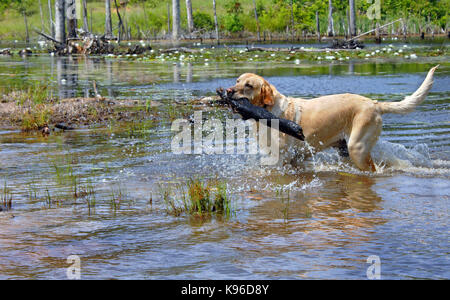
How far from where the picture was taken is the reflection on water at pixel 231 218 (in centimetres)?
500

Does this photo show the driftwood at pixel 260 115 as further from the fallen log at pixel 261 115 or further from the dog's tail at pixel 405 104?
the dog's tail at pixel 405 104

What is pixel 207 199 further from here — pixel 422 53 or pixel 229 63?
pixel 422 53

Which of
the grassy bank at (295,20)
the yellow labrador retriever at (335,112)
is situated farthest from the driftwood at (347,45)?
the yellow labrador retriever at (335,112)

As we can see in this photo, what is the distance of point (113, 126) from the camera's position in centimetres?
1267

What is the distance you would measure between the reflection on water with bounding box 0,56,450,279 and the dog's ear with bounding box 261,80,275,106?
1089mm

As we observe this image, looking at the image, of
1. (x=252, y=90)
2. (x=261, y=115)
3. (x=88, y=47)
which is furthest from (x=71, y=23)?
(x=261, y=115)

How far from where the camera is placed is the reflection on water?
500 cm

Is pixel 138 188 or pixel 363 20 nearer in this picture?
pixel 138 188

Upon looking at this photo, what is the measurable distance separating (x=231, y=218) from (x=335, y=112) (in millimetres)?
2648

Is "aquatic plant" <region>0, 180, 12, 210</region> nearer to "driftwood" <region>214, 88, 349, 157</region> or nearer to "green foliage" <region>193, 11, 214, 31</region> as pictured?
"driftwood" <region>214, 88, 349, 157</region>

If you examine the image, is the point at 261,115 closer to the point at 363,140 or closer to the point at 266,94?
the point at 266,94

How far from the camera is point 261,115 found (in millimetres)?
7941
